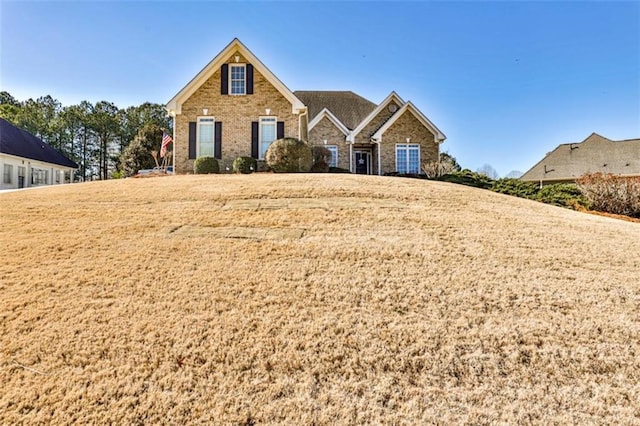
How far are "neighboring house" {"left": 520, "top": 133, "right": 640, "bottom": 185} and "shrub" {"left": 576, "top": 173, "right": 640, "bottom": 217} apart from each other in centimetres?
1337

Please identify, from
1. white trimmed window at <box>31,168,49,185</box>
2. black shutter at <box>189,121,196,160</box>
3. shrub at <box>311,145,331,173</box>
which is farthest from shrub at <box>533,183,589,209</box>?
white trimmed window at <box>31,168,49,185</box>

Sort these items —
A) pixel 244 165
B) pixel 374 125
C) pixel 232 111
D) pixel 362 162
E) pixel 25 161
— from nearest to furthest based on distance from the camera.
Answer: pixel 244 165 → pixel 232 111 → pixel 374 125 → pixel 362 162 → pixel 25 161

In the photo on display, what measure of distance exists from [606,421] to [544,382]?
421 millimetres

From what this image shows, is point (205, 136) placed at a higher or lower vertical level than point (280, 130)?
lower

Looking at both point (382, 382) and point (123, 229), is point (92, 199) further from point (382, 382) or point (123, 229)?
point (382, 382)

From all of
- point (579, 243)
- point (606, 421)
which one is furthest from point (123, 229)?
point (579, 243)

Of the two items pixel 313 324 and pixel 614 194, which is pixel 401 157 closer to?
pixel 614 194

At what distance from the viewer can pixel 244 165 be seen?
15938 mm

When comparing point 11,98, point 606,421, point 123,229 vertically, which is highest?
point 11,98

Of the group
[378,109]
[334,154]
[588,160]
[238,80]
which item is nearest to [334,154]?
[334,154]

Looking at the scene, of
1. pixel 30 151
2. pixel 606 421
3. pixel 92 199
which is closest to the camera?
pixel 606 421

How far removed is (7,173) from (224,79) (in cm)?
A: 1601

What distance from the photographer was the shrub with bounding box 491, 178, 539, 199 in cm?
1462

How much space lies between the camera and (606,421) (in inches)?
101
